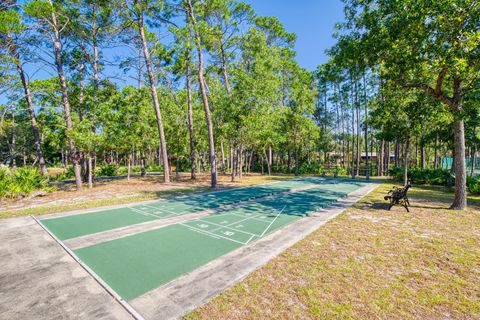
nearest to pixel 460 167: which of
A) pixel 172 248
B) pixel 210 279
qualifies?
pixel 210 279

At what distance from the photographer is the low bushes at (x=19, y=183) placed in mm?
11312

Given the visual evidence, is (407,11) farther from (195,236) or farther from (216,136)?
(216,136)

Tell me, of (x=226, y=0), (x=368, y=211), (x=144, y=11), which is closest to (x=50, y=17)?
(x=144, y=11)

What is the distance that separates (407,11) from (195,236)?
992cm

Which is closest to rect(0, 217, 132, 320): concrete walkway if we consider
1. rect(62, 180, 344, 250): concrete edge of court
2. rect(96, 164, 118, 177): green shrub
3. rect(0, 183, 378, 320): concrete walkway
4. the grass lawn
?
rect(0, 183, 378, 320): concrete walkway

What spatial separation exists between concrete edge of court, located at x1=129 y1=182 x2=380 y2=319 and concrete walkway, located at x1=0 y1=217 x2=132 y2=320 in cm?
44

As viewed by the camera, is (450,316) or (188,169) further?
(188,169)

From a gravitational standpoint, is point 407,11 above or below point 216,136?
above

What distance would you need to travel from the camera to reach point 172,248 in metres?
5.51

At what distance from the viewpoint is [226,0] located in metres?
17.2

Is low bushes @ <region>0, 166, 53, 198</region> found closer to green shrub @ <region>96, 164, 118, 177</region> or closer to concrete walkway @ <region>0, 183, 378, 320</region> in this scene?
concrete walkway @ <region>0, 183, 378, 320</region>

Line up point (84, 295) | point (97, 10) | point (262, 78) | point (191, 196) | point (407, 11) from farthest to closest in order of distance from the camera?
point (262, 78) < point (97, 10) < point (191, 196) < point (407, 11) < point (84, 295)

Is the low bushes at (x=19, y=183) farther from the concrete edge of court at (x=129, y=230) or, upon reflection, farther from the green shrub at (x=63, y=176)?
the green shrub at (x=63, y=176)

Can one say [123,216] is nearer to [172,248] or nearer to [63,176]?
[172,248]
